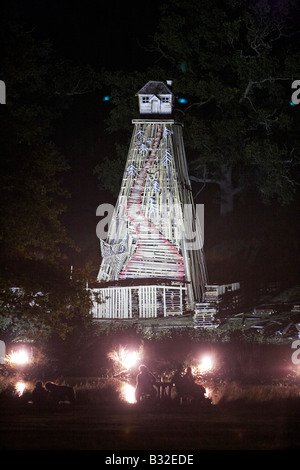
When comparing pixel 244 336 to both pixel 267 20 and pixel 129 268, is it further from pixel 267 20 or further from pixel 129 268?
pixel 267 20

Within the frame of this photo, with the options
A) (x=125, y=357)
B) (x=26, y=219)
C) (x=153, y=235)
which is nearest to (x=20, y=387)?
(x=125, y=357)

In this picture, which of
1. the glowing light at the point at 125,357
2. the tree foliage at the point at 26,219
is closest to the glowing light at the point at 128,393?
the glowing light at the point at 125,357

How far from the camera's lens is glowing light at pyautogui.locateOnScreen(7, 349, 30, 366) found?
17.1m

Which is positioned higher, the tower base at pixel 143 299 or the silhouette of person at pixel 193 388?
the tower base at pixel 143 299

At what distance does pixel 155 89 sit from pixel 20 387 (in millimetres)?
14685

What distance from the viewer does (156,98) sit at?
81.0ft

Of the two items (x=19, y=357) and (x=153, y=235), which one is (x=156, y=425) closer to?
(x=19, y=357)

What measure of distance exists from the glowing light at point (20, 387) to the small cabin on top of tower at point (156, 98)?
1367 cm

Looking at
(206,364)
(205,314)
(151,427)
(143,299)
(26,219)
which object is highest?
(26,219)

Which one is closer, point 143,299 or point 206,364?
point 206,364

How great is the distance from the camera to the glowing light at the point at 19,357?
17.1 m
